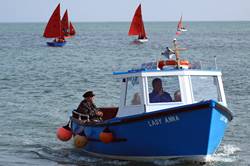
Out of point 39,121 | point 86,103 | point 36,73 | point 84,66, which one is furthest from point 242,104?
point 84,66

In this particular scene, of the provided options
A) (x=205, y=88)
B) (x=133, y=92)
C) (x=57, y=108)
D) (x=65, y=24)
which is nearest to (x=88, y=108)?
(x=133, y=92)

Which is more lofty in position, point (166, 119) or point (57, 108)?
point (166, 119)

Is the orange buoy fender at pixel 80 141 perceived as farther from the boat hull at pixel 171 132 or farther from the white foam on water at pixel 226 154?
the white foam on water at pixel 226 154

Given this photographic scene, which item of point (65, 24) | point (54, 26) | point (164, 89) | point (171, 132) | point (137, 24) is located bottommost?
point (171, 132)

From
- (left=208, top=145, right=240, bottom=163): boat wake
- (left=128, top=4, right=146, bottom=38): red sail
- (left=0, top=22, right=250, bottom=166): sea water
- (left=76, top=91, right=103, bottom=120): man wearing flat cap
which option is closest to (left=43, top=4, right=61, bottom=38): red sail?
(left=128, top=4, right=146, bottom=38): red sail

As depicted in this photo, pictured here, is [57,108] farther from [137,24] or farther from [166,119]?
[137,24]

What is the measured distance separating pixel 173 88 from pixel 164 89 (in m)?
0.23

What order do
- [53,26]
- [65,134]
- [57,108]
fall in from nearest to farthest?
[65,134], [57,108], [53,26]

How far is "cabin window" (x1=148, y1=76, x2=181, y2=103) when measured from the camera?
1620 cm

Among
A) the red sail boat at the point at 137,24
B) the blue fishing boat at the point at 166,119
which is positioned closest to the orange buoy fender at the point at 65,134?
the blue fishing boat at the point at 166,119

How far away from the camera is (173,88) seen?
16219mm

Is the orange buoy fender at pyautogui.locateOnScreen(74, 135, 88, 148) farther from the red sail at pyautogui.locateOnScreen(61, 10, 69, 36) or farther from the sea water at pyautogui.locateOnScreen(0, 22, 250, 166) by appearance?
the red sail at pyautogui.locateOnScreen(61, 10, 69, 36)

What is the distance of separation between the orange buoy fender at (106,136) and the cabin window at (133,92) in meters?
0.92

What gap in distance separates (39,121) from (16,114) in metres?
1.75
